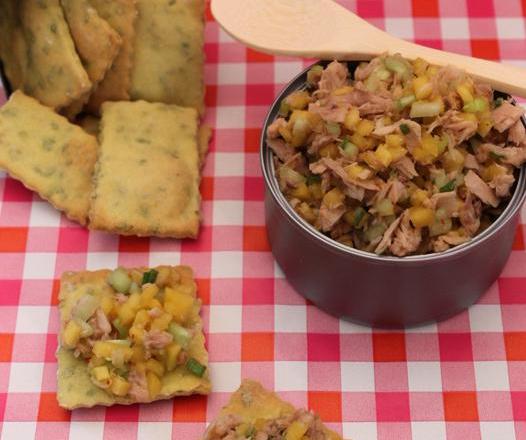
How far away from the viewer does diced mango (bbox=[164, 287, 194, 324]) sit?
93.1 inches

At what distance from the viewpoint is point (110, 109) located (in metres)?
2.61

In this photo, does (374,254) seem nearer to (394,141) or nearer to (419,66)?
(394,141)

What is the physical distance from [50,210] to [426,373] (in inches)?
37.9

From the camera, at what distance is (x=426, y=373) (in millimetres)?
2391

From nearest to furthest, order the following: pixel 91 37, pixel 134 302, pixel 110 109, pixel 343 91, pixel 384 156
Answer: pixel 384 156
pixel 343 91
pixel 134 302
pixel 91 37
pixel 110 109

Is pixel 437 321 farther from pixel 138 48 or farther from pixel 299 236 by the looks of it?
pixel 138 48

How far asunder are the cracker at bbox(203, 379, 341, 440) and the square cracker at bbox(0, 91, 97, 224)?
569mm

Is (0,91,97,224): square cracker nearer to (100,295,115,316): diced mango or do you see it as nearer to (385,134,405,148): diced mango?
(100,295,115,316): diced mango

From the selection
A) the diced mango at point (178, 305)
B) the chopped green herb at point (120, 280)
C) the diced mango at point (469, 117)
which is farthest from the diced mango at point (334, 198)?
the chopped green herb at point (120, 280)

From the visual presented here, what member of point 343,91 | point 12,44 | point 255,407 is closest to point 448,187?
point 343,91

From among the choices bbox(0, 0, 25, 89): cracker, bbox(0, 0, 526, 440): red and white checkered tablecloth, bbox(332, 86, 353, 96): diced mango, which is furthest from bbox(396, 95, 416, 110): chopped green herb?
bbox(0, 0, 25, 89): cracker

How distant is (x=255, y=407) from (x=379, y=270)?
393 millimetres

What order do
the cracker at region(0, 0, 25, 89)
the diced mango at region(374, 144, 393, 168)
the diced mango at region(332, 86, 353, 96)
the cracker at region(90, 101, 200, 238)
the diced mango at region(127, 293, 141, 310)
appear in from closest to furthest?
the diced mango at region(374, 144, 393, 168)
the diced mango at region(332, 86, 353, 96)
the diced mango at region(127, 293, 141, 310)
the cracker at region(90, 101, 200, 238)
the cracker at region(0, 0, 25, 89)

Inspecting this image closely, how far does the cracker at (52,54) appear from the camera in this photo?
98.8 inches
